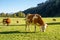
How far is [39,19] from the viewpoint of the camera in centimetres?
2273

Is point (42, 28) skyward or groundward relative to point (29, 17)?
groundward

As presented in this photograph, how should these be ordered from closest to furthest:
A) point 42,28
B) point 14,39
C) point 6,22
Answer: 1. point 14,39
2. point 42,28
3. point 6,22

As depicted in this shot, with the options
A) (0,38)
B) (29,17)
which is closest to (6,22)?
(29,17)

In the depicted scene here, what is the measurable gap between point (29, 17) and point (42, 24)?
2.15m

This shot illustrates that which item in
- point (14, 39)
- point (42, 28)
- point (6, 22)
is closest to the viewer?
point (14, 39)

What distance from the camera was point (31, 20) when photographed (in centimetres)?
2334

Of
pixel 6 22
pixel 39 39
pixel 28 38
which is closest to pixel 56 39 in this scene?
pixel 39 39

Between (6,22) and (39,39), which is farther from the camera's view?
A: (6,22)

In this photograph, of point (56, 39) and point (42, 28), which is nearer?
point (56, 39)

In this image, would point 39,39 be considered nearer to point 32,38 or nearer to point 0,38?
point 32,38

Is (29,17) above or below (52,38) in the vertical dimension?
above

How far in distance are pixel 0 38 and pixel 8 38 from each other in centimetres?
85

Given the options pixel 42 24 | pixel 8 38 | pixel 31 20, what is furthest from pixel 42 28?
pixel 8 38

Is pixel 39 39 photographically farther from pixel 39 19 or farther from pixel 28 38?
pixel 39 19
